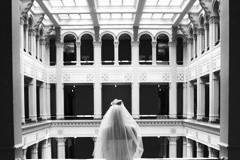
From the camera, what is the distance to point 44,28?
22.8 metres

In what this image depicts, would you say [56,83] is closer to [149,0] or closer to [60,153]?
[60,153]

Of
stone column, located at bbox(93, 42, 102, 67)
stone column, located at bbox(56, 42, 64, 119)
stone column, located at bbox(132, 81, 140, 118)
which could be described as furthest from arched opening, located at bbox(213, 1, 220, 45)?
stone column, located at bbox(56, 42, 64, 119)

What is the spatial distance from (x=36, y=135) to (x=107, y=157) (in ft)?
52.2

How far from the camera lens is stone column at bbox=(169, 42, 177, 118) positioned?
23250mm

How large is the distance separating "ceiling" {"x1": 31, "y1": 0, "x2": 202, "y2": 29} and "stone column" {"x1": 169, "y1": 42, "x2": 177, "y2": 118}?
199cm

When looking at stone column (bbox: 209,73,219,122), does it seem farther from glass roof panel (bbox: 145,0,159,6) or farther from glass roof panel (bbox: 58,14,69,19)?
glass roof panel (bbox: 58,14,69,19)

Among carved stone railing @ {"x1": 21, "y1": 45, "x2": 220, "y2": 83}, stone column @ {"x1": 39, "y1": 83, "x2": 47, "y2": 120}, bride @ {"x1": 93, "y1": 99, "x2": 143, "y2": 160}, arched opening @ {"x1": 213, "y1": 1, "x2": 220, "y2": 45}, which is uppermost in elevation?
arched opening @ {"x1": 213, "y1": 1, "x2": 220, "y2": 45}

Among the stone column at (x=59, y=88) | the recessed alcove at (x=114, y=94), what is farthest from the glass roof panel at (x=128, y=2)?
the recessed alcove at (x=114, y=94)

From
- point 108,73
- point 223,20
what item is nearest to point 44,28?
point 108,73

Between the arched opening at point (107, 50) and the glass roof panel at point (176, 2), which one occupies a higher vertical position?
the glass roof panel at point (176, 2)

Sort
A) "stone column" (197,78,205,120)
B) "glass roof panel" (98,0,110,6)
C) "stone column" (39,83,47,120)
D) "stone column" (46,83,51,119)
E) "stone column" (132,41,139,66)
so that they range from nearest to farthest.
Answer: "glass roof panel" (98,0,110,6) → "stone column" (197,78,205,120) → "stone column" (39,83,47,120) → "stone column" (46,83,51,119) → "stone column" (132,41,139,66)

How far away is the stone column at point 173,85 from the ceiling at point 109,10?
6.52 feet

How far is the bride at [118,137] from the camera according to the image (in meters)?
3.91

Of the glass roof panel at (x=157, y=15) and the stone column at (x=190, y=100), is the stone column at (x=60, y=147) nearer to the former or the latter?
the stone column at (x=190, y=100)
